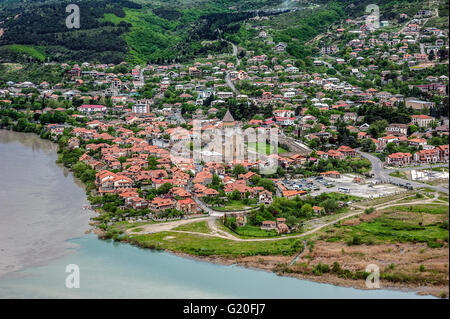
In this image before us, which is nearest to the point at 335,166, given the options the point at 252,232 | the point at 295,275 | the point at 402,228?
the point at 402,228

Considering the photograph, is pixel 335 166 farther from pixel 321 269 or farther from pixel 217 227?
pixel 321 269

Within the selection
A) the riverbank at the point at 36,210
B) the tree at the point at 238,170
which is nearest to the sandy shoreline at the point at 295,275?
the riverbank at the point at 36,210

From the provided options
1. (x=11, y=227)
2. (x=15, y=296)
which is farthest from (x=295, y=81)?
(x=15, y=296)

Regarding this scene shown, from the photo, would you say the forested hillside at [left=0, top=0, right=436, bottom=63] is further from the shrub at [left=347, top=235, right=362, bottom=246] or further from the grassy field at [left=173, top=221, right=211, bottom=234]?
the shrub at [left=347, top=235, right=362, bottom=246]

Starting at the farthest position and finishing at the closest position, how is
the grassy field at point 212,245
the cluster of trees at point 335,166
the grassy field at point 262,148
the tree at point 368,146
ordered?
the grassy field at point 262,148 < the tree at point 368,146 < the cluster of trees at point 335,166 < the grassy field at point 212,245

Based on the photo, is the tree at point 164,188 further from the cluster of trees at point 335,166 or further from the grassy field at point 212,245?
the cluster of trees at point 335,166

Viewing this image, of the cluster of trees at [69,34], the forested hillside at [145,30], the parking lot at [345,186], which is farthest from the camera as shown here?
the cluster of trees at [69,34]

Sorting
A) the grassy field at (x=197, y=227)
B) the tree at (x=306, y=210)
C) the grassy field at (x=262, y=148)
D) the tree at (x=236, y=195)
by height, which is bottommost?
the grassy field at (x=197, y=227)

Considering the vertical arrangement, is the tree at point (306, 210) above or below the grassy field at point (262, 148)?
below
